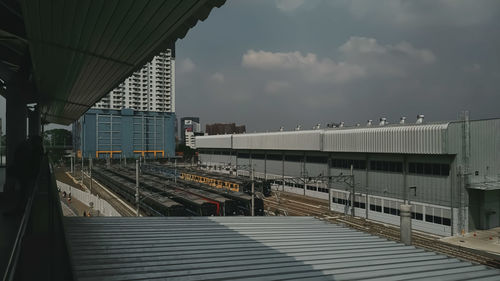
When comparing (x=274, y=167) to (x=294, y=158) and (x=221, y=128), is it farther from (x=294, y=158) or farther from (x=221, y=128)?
(x=221, y=128)

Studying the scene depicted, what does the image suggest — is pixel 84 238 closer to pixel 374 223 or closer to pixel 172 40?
pixel 172 40

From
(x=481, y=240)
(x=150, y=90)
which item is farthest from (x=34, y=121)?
(x=150, y=90)

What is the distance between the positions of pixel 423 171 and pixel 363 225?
4.78 metres

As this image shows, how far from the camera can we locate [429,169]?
57.0ft

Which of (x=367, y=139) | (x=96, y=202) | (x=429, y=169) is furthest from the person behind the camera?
(x=96, y=202)

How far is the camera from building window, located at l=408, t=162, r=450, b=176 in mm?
16620

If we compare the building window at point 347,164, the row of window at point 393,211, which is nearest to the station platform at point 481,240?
the row of window at point 393,211

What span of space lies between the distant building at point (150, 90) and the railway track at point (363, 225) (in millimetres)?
49711

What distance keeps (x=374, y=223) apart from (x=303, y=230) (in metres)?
14.6

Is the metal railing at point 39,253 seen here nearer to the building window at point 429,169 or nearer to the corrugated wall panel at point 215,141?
the building window at point 429,169

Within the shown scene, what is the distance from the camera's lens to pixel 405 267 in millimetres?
4320

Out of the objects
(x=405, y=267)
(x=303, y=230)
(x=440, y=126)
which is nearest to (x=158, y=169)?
(x=440, y=126)

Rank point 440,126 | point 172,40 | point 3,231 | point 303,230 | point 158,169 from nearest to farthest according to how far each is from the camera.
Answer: point 172,40
point 3,231
point 303,230
point 440,126
point 158,169

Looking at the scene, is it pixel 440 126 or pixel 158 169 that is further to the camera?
pixel 158 169
